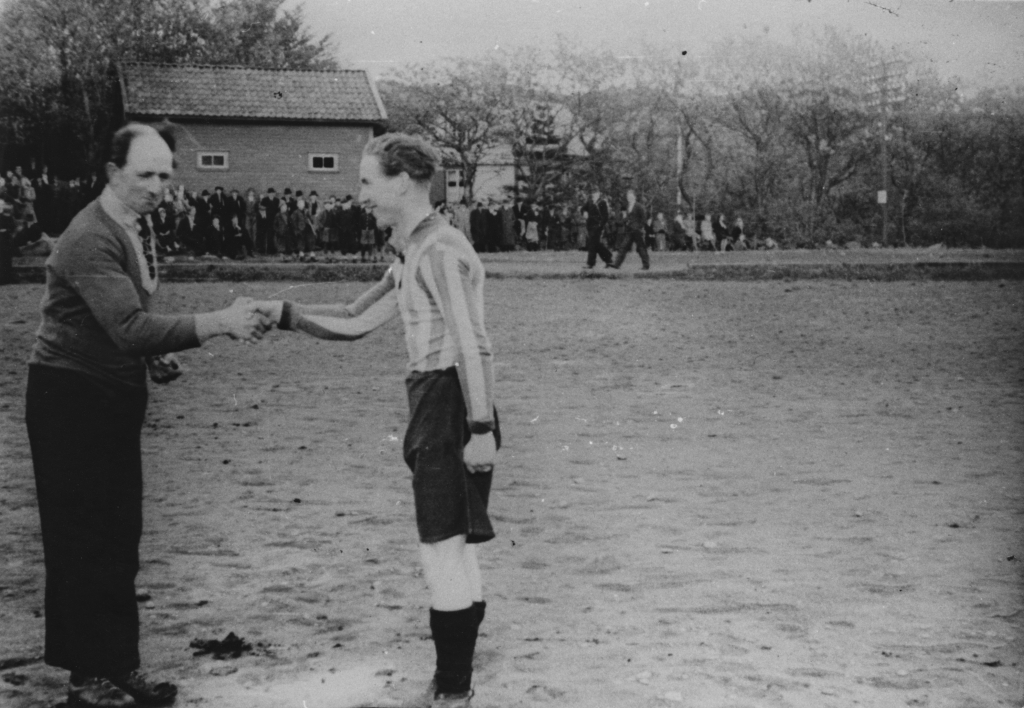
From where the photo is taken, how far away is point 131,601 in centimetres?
406

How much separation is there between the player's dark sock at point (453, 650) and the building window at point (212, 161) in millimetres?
40246

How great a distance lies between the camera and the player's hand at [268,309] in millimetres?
4156

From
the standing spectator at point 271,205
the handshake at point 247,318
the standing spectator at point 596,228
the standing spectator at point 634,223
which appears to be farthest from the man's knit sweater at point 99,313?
the standing spectator at point 271,205

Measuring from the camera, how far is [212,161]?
140 feet

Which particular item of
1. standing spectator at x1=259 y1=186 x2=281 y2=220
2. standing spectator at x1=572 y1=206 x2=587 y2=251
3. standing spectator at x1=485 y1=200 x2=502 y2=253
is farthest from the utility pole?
standing spectator at x1=259 y1=186 x2=281 y2=220

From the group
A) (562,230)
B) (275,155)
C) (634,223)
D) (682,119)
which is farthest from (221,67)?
(634,223)

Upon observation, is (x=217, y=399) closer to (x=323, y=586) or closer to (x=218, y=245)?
(x=323, y=586)

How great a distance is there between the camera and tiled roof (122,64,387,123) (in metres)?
41.0

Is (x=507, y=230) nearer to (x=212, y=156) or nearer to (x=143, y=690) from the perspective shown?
(x=212, y=156)

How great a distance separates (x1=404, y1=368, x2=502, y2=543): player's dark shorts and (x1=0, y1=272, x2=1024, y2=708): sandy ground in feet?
2.06

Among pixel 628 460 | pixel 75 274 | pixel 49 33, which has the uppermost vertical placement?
pixel 49 33

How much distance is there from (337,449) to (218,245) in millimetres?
22711

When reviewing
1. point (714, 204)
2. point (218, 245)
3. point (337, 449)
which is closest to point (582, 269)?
point (218, 245)

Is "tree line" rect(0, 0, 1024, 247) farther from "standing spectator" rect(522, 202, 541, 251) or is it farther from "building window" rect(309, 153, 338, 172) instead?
"building window" rect(309, 153, 338, 172)
